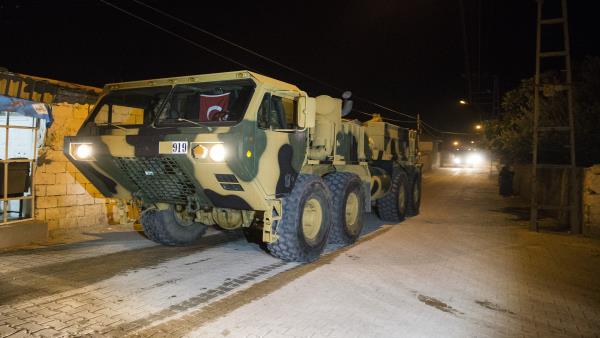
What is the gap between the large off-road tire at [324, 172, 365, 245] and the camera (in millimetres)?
7609

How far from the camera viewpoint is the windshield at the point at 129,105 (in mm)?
6309

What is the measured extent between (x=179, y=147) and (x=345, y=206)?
3.44 meters

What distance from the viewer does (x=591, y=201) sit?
927 centimetres

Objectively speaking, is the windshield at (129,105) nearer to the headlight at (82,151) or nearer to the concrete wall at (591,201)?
the headlight at (82,151)

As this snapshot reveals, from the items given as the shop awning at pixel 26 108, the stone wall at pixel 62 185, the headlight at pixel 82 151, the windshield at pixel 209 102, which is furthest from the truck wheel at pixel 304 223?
the stone wall at pixel 62 185

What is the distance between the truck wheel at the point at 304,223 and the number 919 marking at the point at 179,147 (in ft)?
5.46

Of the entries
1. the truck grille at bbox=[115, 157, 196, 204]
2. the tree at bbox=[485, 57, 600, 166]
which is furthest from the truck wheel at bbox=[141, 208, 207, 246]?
the tree at bbox=[485, 57, 600, 166]

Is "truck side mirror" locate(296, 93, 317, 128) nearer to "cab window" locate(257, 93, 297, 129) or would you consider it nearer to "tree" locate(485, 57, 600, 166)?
"cab window" locate(257, 93, 297, 129)

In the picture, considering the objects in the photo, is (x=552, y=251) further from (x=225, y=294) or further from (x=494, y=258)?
(x=225, y=294)

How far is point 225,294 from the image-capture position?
5.14m

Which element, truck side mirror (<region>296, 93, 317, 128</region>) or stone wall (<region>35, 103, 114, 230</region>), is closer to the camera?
truck side mirror (<region>296, 93, 317, 128</region>)

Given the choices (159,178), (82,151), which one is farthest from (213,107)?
(82,151)

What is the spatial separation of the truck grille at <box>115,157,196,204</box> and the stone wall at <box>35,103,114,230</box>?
302 cm

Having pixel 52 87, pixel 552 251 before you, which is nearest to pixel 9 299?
pixel 52 87
